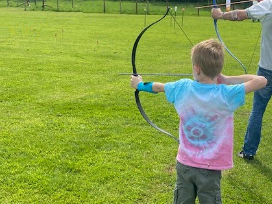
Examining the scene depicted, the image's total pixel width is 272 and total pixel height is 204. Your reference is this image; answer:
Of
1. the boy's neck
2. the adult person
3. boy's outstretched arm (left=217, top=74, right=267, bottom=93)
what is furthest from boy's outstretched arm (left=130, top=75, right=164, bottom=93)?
the adult person

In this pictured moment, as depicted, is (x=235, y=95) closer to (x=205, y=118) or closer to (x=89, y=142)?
(x=205, y=118)

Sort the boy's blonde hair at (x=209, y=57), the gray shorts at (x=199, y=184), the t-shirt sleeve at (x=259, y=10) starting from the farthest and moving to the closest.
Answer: the t-shirt sleeve at (x=259, y=10)
the gray shorts at (x=199, y=184)
the boy's blonde hair at (x=209, y=57)

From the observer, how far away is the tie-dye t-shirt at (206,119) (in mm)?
2264

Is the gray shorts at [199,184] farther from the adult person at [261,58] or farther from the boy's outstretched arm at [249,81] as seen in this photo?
the adult person at [261,58]

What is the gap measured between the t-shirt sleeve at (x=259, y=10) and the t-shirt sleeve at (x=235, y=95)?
4.71ft

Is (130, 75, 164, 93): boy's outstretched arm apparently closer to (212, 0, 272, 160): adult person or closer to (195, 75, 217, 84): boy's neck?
(195, 75, 217, 84): boy's neck

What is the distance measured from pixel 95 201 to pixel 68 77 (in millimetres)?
5109

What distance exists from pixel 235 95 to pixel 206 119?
8.9 inches

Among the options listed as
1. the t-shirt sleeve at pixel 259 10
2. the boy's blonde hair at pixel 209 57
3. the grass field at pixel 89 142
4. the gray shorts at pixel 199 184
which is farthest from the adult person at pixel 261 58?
the gray shorts at pixel 199 184

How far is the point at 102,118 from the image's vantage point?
5.38m

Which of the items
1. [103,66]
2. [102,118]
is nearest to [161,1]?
[103,66]

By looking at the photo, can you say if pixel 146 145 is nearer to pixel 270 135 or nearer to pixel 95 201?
pixel 95 201

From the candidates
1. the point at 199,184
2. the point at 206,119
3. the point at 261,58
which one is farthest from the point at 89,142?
the point at 206,119

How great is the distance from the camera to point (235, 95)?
7.38 feet
